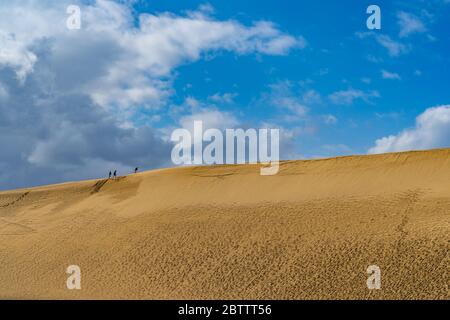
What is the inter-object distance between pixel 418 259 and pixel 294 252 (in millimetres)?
5698

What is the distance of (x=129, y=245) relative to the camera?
30.5m

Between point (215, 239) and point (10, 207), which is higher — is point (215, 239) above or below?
below

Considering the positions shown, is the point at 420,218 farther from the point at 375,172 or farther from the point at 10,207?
the point at 10,207

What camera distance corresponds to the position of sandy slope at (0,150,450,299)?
22.4m

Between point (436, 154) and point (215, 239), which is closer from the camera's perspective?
point (215, 239)

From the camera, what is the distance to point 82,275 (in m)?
28.7

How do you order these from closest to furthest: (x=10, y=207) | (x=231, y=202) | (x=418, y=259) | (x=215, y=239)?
(x=418, y=259)
(x=215, y=239)
(x=231, y=202)
(x=10, y=207)

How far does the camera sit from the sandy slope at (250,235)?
73.5ft

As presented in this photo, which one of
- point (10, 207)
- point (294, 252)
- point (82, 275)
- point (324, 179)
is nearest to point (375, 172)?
point (324, 179)

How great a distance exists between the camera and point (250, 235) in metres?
27.8
